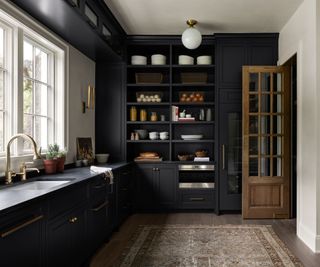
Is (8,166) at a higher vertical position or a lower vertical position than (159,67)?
lower

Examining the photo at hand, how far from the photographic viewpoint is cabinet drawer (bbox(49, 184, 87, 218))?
98.3 inches

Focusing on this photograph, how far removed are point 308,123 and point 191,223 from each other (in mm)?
2041

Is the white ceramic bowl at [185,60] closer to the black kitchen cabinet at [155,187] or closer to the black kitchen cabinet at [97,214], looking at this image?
the black kitchen cabinet at [155,187]

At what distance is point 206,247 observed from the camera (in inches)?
149

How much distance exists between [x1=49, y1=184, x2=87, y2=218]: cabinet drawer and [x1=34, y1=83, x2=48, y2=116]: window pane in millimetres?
1347

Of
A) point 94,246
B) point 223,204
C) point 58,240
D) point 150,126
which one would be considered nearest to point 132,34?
point 150,126

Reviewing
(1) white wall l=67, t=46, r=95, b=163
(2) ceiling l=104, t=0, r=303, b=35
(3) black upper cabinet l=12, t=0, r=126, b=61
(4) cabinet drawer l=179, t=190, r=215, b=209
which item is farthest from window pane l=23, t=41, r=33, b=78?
(4) cabinet drawer l=179, t=190, r=215, b=209

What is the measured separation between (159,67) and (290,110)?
2.08 meters

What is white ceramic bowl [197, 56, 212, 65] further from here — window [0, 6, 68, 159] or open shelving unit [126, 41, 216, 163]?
window [0, 6, 68, 159]

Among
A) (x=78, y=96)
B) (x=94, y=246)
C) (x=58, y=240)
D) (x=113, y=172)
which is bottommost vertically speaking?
(x=94, y=246)

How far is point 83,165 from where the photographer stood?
15.3 ft

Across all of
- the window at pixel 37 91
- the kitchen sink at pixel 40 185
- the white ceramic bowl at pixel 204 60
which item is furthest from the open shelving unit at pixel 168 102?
the kitchen sink at pixel 40 185

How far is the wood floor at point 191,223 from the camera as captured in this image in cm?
348

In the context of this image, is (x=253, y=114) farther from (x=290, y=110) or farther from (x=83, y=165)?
(x=83, y=165)
